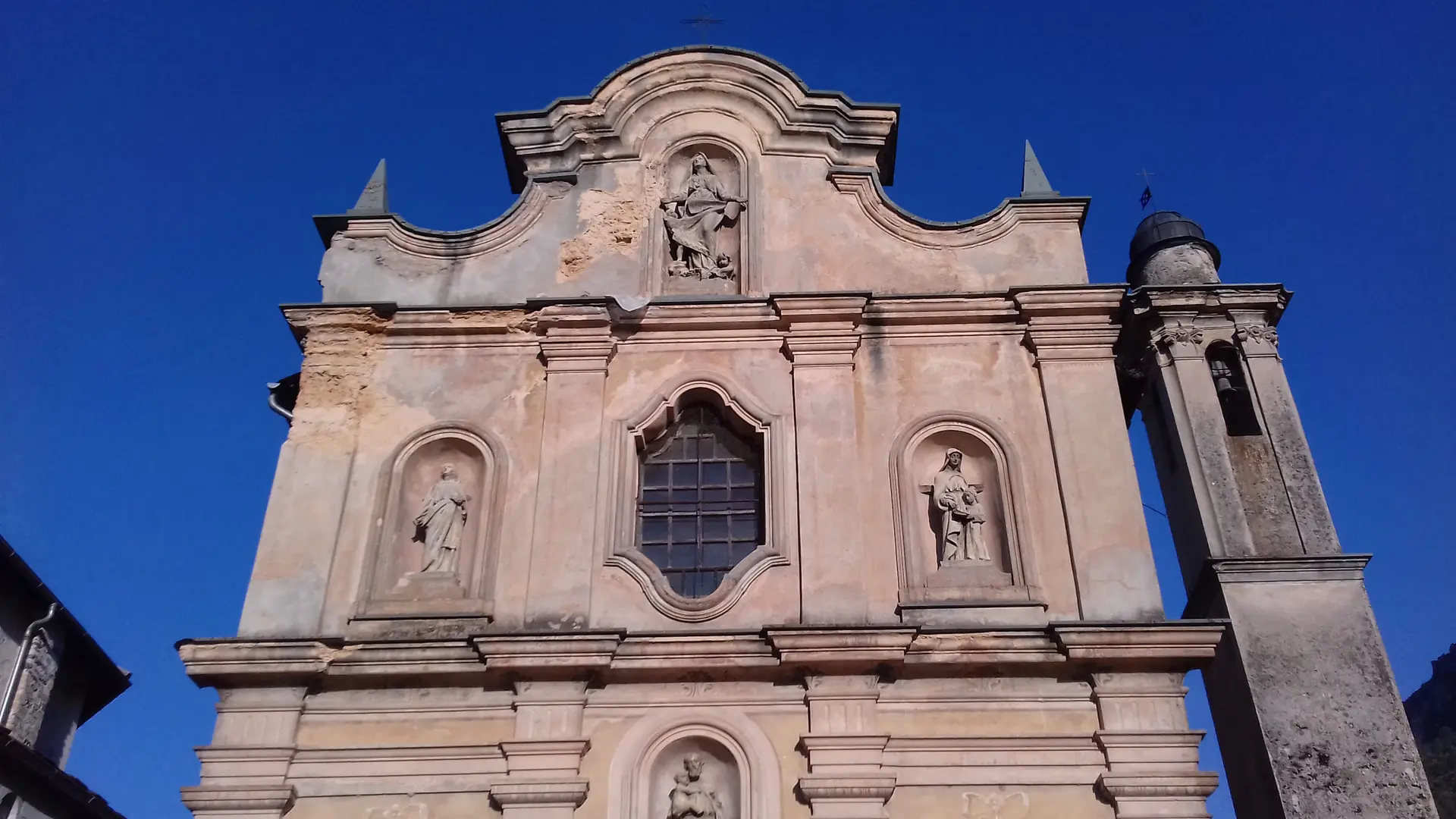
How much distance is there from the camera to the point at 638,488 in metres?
11.5

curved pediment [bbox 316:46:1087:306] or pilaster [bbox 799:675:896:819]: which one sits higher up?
curved pediment [bbox 316:46:1087:306]

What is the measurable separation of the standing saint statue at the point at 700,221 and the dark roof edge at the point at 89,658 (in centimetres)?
846

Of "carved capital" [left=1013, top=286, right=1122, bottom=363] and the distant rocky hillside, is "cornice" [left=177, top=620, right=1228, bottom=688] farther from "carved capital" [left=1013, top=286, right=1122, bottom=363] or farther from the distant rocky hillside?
the distant rocky hillside


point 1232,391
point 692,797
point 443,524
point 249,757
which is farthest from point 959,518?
point 249,757

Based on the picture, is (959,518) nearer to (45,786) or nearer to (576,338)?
(576,338)

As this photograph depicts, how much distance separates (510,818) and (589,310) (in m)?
4.74

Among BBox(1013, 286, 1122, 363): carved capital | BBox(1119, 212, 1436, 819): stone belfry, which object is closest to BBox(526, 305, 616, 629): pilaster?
BBox(1013, 286, 1122, 363): carved capital

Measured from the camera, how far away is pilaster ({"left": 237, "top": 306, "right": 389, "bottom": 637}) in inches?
413

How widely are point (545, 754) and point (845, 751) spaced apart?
7.42 feet

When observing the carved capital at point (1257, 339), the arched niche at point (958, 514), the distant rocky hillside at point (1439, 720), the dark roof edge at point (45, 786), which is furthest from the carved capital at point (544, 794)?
the distant rocky hillside at point (1439, 720)

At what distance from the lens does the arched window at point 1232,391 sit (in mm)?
12367

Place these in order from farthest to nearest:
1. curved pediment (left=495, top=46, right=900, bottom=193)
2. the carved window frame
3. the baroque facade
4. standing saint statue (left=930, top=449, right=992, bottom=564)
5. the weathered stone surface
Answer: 1. curved pediment (left=495, top=46, right=900, bottom=193)
2. standing saint statue (left=930, top=449, right=992, bottom=564)
3. the carved window frame
4. the weathered stone surface
5. the baroque facade

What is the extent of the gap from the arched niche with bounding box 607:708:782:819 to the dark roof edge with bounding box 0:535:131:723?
350 inches

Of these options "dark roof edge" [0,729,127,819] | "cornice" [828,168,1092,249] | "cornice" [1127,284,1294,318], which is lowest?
"dark roof edge" [0,729,127,819]
